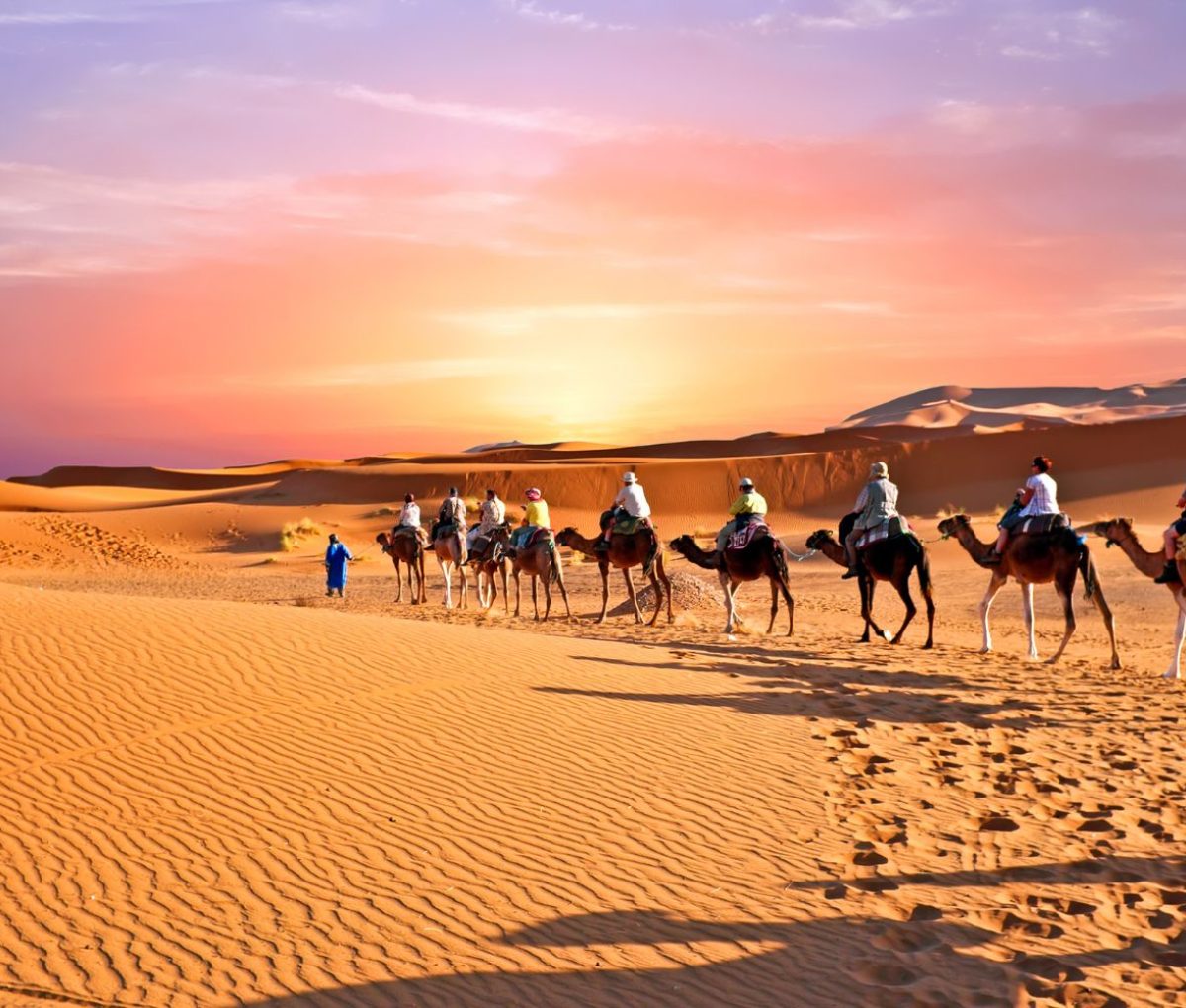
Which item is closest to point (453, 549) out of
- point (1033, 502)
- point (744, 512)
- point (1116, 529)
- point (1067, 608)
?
A: point (744, 512)

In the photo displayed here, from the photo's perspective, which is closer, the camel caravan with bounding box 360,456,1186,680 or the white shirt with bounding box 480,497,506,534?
the camel caravan with bounding box 360,456,1186,680

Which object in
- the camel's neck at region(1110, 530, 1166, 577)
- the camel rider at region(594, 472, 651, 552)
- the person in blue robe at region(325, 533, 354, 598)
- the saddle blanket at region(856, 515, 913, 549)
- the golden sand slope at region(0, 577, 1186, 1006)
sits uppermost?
the camel rider at region(594, 472, 651, 552)

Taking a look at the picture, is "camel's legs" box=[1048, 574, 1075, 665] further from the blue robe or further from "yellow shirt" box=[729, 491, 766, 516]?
the blue robe

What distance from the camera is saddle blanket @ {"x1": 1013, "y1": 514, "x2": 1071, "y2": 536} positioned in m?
15.9

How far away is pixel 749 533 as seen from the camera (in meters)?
18.7

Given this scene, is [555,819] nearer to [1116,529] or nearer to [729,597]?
[1116,529]

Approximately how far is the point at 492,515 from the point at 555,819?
1596cm

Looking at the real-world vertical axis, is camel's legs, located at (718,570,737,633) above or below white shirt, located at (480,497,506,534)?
below

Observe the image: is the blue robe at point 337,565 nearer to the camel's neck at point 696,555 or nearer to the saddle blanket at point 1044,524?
the camel's neck at point 696,555

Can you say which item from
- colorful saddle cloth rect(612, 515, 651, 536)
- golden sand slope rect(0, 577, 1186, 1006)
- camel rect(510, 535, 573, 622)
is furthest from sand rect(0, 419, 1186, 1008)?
camel rect(510, 535, 573, 622)

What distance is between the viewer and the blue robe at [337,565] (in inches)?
1125

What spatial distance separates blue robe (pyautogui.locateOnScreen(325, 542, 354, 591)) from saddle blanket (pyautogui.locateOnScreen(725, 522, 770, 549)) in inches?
498

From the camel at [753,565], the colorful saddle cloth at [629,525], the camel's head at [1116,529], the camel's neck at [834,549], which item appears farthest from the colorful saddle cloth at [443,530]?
the camel's head at [1116,529]

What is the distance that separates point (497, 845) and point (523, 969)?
1737mm
